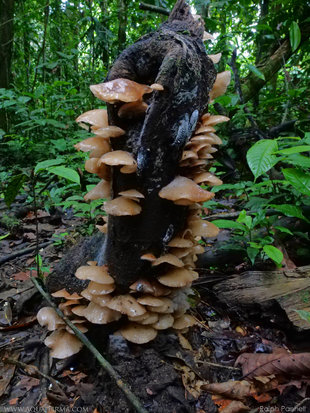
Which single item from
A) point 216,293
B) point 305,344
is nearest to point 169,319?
point 216,293

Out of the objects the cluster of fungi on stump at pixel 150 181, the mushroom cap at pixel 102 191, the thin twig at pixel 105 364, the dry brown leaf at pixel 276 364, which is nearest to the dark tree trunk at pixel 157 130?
the cluster of fungi on stump at pixel 150 181

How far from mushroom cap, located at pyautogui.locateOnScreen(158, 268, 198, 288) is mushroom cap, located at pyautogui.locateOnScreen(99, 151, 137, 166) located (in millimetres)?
759

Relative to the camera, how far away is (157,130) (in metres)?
1.67

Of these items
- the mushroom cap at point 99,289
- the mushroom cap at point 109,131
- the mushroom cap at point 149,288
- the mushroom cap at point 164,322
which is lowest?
the mushroom cap at point 164,322

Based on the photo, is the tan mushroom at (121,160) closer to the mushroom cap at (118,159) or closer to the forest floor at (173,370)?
the mushroom cap at (118,159)

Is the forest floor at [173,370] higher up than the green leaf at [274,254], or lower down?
lower down

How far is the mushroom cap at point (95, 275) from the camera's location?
1888 mm

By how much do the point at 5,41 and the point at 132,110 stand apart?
9.09 metres

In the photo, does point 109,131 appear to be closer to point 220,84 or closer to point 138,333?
point 220,84

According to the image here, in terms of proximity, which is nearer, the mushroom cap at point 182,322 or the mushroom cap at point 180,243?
the mushroom cap at point 180,243

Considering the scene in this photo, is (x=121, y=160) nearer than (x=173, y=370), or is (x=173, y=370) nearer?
(x=121, y=160)

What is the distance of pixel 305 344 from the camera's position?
7.21 ft

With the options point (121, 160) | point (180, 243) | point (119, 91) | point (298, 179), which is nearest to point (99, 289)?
point (180, 243)

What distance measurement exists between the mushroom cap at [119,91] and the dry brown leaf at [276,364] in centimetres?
191
